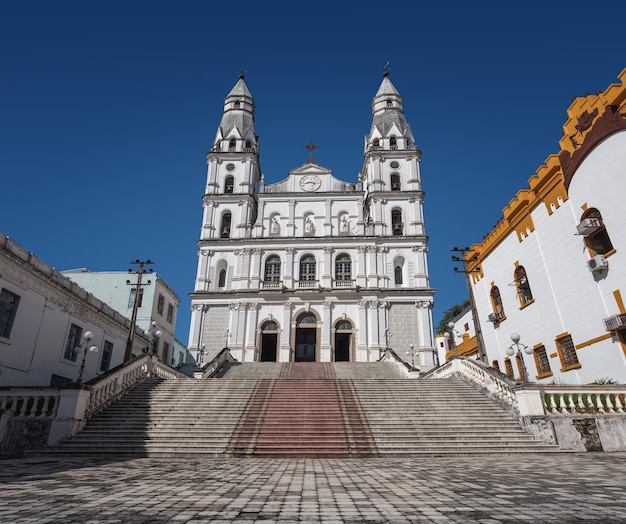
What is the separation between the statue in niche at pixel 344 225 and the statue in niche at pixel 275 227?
5410 mm

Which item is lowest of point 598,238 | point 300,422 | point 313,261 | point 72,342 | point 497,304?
point 300,422

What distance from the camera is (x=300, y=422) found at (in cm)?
1194

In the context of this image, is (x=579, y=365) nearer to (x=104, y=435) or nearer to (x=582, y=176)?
(x=582, y=176)

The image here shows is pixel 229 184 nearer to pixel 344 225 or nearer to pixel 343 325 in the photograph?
pixel 344 225

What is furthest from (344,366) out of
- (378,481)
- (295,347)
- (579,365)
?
(378,481)

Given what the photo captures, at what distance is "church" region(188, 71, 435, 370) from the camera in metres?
29.1

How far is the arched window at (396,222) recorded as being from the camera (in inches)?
1308

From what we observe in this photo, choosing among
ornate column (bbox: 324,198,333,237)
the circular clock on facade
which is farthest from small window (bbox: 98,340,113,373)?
the circular clock on facade

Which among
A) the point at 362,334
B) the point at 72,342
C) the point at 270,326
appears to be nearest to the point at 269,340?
the point at 270,326

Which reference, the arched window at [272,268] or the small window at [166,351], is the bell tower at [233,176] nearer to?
the arched window at [272,268]

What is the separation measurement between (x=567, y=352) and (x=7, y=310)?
23.3 metres

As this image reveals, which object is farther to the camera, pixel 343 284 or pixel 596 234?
pixel 343 284

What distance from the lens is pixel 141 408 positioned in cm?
1312

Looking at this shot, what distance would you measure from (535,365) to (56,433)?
19.4 meters
